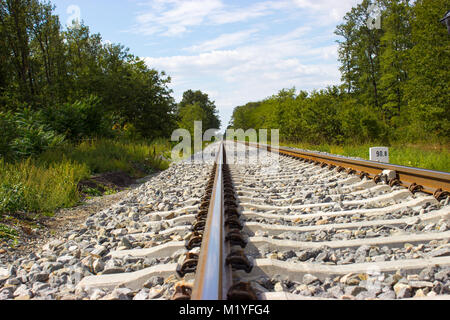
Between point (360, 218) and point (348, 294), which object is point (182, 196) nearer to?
point (360, 218)

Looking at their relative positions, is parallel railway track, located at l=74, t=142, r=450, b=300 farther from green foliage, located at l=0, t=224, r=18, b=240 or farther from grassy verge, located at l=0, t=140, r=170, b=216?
grassy verge, located at l=0, t=140, r=170, b=216

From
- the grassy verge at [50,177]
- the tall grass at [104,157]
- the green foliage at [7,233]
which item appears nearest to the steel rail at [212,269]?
the green foliage at [7,233]

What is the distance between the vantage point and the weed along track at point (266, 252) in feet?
5.82

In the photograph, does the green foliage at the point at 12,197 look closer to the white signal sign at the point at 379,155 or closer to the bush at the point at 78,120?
the white signal sign at the point at 379,155

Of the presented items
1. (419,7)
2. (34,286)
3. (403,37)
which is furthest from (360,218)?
(403,37)

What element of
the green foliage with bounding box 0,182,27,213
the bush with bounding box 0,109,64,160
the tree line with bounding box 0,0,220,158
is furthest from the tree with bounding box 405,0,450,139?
the green foliage with bounding box 0,182,27,213

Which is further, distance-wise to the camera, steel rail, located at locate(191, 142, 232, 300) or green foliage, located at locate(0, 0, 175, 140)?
green foliage, located at locate(0, 0, 175, 140)

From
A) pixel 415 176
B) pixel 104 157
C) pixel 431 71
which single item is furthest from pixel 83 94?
pixel 431 71

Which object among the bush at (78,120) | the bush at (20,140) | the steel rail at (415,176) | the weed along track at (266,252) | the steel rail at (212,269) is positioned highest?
the bush at (78,120)

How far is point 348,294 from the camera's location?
1.71m

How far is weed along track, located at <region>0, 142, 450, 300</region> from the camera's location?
5.82ft

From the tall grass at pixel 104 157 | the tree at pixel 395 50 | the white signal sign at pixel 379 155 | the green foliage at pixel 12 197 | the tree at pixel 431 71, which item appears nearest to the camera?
the green foliage at pixel 12 197

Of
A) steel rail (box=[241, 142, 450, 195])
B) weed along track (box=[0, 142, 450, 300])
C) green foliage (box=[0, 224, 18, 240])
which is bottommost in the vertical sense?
green foliage (box=[0, 224, 18, 240])

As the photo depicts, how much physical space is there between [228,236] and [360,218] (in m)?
1.45
